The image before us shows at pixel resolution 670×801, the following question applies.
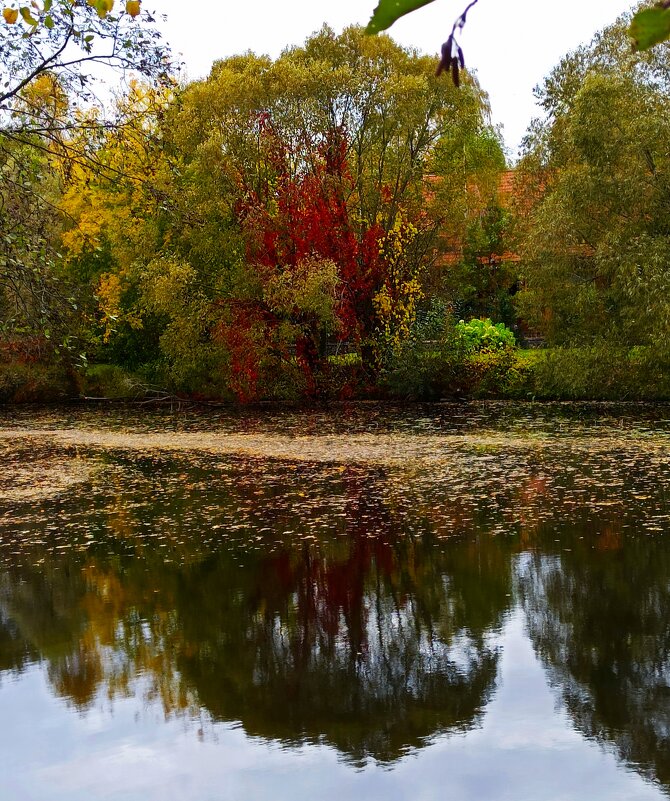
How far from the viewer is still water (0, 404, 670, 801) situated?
479 centimetres

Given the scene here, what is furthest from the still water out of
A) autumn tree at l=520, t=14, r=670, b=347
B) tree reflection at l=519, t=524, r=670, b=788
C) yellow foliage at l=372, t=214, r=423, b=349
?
yellow foliage at l=372, t=214, r=423, b=349

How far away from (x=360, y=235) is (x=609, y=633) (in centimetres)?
2042

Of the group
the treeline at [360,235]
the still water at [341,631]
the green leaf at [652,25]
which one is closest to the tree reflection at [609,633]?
the still water at [341,631]

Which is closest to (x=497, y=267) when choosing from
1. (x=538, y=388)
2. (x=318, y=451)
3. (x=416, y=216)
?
(x=416, y=216)

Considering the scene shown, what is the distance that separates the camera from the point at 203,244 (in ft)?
83.5

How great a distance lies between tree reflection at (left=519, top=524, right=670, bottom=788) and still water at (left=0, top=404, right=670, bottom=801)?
0.02 m

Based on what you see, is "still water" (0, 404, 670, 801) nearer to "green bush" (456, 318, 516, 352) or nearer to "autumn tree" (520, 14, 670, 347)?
"autumn tree" (520, 14, 670, 347)

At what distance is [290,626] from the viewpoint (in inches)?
277

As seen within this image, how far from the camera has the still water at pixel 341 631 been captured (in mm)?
4793

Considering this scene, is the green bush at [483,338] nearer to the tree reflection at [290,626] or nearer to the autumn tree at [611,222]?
the autumn tree at [611,222]

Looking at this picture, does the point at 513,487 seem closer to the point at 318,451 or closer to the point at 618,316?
the point at 318,451

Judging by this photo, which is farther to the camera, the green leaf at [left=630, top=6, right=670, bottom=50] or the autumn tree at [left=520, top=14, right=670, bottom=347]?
the autumn tree at [left=520, top=14, right=670, bottom=347]

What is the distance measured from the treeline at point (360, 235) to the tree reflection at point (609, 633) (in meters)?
13.6

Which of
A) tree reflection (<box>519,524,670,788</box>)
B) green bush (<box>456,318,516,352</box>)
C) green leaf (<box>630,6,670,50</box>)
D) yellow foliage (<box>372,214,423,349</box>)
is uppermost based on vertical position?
yellow foliage (<box>372,214,423,349</box>)
